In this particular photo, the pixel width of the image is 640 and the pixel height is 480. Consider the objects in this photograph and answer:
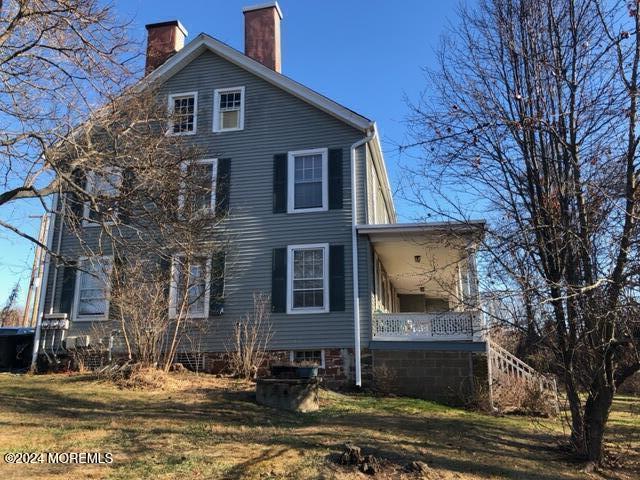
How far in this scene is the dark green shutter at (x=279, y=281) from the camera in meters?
12.8

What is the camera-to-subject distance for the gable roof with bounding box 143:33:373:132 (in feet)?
43.9

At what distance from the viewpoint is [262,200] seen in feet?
44.7

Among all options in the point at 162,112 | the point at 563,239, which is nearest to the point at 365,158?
the point at 162,112

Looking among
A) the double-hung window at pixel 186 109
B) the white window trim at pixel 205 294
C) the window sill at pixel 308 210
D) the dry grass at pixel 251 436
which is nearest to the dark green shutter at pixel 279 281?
the window sill at pixel 308 210

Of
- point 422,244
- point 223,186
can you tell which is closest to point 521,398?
point 422,244

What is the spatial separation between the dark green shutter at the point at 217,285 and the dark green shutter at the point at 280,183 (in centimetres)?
186

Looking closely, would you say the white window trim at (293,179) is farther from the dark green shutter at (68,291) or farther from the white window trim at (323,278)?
the dark green shutter at (68,291)

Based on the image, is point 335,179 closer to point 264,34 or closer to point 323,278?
point 323,278

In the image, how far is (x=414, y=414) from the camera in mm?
9227

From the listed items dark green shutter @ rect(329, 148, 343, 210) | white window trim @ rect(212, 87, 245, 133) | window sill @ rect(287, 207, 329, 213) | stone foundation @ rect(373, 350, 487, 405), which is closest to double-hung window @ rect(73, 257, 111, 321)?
white window trim @ rect(212, 87, 245, 133)

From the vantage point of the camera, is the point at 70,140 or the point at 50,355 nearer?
the point at 70,140

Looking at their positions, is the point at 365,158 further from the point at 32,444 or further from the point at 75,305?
the point at 32,444

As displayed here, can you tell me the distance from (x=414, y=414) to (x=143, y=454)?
4.92 metres

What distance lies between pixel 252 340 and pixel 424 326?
3.91m
